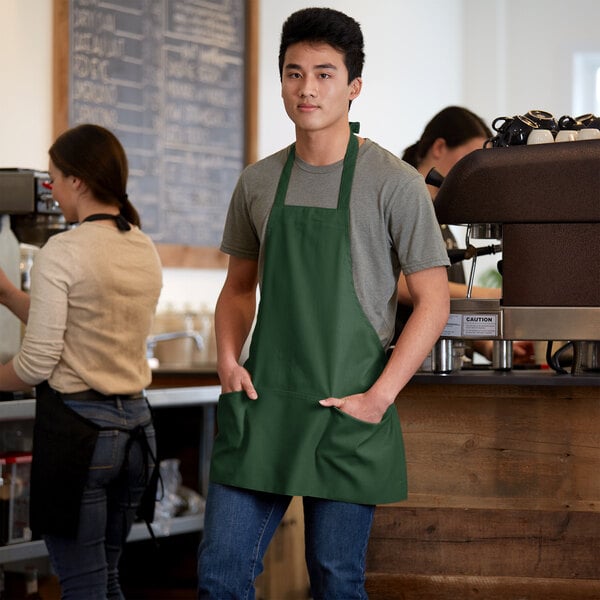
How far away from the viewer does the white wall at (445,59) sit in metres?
5.44

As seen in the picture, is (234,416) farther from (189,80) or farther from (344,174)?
(189,80)

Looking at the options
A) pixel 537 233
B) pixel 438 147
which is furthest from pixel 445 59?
pixel 537 233

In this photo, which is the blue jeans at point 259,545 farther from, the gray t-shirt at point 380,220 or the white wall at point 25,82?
the white wall at point 25,82

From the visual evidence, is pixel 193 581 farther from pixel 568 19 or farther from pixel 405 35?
pixel 568 19

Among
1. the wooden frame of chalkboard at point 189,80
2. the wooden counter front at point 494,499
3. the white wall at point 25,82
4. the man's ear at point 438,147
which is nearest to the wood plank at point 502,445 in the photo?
the wooden counter front at point 494,499

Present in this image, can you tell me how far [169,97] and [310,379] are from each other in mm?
3215

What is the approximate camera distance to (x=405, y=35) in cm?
621

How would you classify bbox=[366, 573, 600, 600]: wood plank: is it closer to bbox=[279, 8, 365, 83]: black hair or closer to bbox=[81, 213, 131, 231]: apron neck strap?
bbox=[81, 213, 131, 231]: apron neck strap

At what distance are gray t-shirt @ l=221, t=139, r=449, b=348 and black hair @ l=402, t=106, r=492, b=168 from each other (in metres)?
1.22

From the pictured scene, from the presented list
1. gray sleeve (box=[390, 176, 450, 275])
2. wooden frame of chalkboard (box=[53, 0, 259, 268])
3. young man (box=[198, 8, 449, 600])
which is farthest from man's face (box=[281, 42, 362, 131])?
wooden frame of chalkboard (box=[53, 0, 259, 268])

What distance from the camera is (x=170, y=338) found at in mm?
4461

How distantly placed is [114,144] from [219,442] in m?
0.87

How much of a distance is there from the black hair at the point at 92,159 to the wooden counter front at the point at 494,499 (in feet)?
2.61

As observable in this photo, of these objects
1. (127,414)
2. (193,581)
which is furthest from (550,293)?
(193,581)
